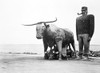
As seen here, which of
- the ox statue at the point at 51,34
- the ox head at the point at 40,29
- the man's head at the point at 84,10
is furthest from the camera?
the man's head at the point at 84,10

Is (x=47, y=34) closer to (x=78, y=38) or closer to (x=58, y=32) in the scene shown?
(x=58, y=32)

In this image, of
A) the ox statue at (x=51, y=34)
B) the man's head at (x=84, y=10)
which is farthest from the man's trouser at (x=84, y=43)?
the man's head at (x=84, y=10)

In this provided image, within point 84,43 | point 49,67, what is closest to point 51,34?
point 84,43

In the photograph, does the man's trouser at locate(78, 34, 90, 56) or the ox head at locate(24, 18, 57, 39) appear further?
the man's trouser at locate(78, 34, 90, 56)

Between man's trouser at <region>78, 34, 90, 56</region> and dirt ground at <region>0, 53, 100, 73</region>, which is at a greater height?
man's trouser at <region>78, 34, 90, 56</region>

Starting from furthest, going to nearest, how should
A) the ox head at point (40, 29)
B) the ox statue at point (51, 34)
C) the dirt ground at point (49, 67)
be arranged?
the ox statue at point (51, 34) < the ox head at point (40, 29) < the dirt ground at point (49, 67)

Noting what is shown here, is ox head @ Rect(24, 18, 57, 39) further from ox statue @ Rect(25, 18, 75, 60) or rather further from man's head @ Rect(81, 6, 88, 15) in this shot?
man's head @ Rect(81, 6, 88, 15)

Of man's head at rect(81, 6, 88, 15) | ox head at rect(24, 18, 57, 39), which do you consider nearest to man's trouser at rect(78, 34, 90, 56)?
man's head at rect(81, 6, 88, 15)

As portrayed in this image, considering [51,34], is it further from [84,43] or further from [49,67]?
[49,67]

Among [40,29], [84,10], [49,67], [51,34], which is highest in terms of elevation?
[84,10]

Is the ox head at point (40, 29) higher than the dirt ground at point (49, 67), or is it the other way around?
the ox head at point (40, 29)

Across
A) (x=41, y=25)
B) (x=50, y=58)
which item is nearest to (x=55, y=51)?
(x=50, y=58)

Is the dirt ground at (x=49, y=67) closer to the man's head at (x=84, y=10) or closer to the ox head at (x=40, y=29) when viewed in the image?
the ox head at (x=40, y=29)

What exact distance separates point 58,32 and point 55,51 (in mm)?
1081
